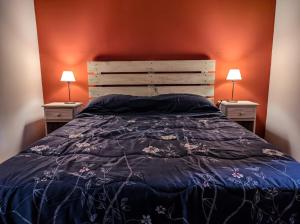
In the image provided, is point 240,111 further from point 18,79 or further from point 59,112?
point 18,79

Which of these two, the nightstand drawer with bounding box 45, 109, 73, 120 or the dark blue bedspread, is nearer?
the dark blue bedspread

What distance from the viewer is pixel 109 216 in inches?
37.5

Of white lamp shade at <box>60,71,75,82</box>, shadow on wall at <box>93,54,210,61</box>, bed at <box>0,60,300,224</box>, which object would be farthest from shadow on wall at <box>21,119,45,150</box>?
bed at <box>0,60,300,224</box>

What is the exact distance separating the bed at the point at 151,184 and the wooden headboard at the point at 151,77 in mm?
1587

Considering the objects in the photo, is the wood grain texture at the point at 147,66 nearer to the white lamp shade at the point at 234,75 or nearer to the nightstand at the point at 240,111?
the white lamp shade at the point at 234,75

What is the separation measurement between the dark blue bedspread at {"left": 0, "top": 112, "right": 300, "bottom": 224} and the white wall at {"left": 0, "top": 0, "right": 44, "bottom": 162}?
1.42m

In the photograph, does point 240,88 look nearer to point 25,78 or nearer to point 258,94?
point 258,94

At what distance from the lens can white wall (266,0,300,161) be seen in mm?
2480

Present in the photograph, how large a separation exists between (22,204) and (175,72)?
7.73 ft

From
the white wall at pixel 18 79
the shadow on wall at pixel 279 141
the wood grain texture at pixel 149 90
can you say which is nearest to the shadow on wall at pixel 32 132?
the white wall at pixel 18 79

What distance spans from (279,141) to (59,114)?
106 inches

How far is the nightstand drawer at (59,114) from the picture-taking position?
2781 mm

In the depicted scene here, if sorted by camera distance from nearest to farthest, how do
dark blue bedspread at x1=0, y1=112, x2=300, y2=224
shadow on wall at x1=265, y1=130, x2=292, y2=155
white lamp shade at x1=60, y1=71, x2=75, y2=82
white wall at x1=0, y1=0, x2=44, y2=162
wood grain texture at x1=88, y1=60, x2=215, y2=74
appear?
dark blue bedspread at x1=0, y1=112, x2=300, y2=224 → white wall at x1=0, y1=0, x2=44, y2=162 → shadow on wall at x1=265, y1=130, x2=292, y2=155 → white lamp shade at x1=60, y1=71, x2=75, y2=82 → wood grain texture at x1=88, y1=60, x2=215, y2=74

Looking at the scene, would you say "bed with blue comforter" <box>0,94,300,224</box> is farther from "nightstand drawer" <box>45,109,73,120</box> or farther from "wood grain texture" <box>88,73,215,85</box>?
"wood grain texture" <box>88,73,215,85</box>
